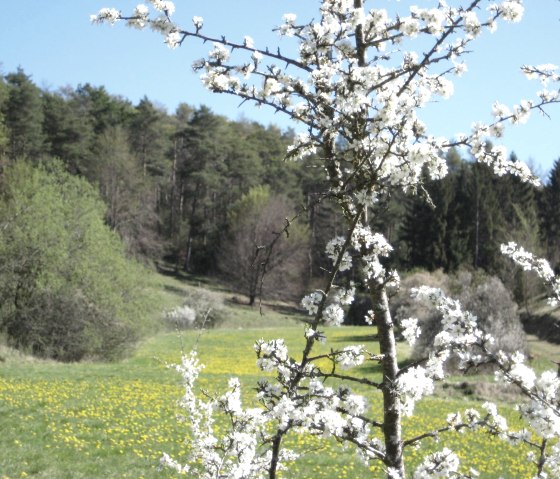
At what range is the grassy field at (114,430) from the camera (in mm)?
9914

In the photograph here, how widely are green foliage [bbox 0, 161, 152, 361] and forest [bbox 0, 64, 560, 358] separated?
0.05 m

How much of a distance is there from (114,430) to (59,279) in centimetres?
1360

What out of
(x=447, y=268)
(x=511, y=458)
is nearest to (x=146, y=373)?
(x=511, y=458)

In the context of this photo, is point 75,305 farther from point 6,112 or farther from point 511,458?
point 6,112

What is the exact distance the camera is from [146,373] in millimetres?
20828

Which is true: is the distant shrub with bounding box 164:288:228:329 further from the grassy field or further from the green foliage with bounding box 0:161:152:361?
the grassy field

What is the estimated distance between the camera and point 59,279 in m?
24.1

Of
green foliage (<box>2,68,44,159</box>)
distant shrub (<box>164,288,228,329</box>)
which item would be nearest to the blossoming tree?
distant shrub (<box>164,288,228,329</box>)

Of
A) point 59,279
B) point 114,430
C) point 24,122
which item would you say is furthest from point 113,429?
point 24,122

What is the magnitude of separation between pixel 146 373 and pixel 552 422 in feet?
63.5

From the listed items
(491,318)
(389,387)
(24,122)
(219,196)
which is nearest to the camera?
(389,387)

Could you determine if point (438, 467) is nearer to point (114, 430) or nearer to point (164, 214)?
point (114, 430)

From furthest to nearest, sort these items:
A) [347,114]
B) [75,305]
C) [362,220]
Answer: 1. [75,305]
2. [362,220]
3. [347,114]

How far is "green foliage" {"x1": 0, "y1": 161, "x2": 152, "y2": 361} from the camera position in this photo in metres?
24.0
